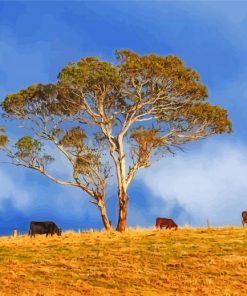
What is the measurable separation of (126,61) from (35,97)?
351 inches

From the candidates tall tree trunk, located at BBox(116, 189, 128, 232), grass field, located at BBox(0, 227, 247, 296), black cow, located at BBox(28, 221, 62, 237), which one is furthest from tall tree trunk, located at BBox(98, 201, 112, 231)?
grass field, located at BBox(0, 227, 247, 296)

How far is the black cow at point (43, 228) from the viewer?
139 ft

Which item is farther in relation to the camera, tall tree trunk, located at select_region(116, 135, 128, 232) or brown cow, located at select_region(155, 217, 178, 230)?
tall tree trunk, located at select_region(116, 135, 128, 232)

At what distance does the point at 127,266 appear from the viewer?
26.8 m

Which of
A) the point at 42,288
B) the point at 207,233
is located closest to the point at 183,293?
the point at 42,288

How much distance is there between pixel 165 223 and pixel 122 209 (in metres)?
4.83

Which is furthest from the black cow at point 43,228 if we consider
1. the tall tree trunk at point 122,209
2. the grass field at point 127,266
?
the tall tree trunk at point 122,209

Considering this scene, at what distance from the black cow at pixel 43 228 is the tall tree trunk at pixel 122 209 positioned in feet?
21.9

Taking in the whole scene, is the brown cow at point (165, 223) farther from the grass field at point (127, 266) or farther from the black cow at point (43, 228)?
the grass field at point (127, 266)

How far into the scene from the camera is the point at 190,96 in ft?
176

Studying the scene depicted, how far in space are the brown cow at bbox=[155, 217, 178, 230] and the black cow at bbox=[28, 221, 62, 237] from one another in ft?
24.2

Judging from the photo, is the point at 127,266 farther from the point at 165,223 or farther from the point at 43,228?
the point at 165,223

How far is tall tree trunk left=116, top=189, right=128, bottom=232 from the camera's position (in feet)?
159

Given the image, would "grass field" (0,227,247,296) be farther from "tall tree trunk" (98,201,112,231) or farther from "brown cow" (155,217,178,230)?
"tall tree trunk" (98,201,112,231)
